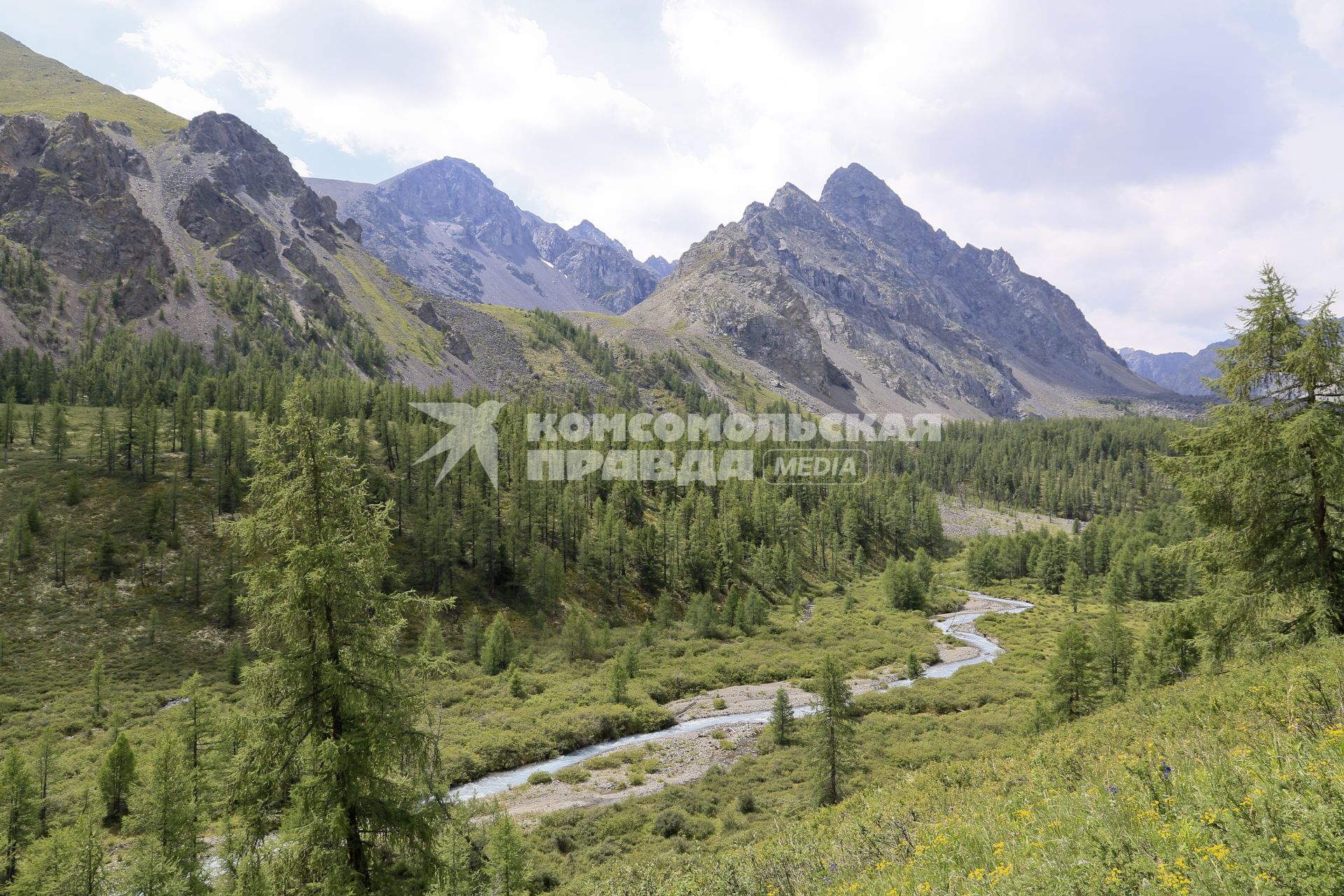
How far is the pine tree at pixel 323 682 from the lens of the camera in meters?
11.7

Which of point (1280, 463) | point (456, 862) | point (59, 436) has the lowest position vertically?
point (456, 862)

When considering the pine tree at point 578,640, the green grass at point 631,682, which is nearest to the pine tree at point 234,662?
the green grass at point 631,682

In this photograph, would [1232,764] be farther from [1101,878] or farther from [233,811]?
[233,811]

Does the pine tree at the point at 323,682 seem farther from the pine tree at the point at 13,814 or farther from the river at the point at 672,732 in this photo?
the pine tree at the point at 13,814

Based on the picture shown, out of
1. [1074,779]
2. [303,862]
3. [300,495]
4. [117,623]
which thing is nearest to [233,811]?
[303,862]

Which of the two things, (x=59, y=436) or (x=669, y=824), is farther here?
(x=59, y=436)

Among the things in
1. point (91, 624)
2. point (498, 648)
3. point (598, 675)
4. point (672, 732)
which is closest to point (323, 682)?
point (672, 732)

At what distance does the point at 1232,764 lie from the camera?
26.4 feet

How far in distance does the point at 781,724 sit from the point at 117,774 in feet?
125

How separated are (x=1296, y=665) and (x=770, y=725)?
34.3 meters

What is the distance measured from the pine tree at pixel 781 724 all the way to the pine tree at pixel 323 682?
106 feet

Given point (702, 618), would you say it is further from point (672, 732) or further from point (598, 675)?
point (672, 732)

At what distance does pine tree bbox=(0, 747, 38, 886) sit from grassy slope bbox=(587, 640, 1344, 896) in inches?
1094

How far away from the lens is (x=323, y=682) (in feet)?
39.7
